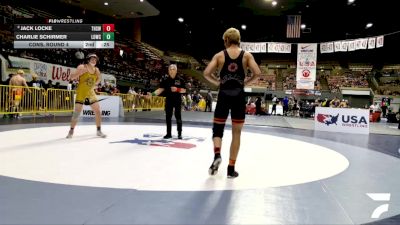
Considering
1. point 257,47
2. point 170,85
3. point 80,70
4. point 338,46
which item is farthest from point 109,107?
point 338,46

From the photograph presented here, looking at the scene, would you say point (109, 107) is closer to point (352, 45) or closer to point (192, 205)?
point (192, 205)

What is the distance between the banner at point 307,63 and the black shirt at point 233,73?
14.6 m

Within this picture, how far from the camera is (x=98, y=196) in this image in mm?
2797

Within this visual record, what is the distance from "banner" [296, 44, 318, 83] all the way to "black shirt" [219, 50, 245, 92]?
14641 mm

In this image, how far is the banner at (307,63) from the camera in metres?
17.5

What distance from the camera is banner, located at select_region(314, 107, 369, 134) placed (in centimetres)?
1098

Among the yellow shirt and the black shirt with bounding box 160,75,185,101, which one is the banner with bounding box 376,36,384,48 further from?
the yellow shirt

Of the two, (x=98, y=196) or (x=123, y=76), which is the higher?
(x=123, y=76)

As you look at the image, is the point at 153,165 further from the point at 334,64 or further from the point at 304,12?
the point at 334,64

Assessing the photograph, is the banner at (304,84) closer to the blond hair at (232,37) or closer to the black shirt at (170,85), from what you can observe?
the black shirt at (170,85)

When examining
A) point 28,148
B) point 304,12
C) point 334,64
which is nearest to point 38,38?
point 28,148

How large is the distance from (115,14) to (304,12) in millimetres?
17526

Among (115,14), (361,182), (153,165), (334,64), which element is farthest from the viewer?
(334,64)
